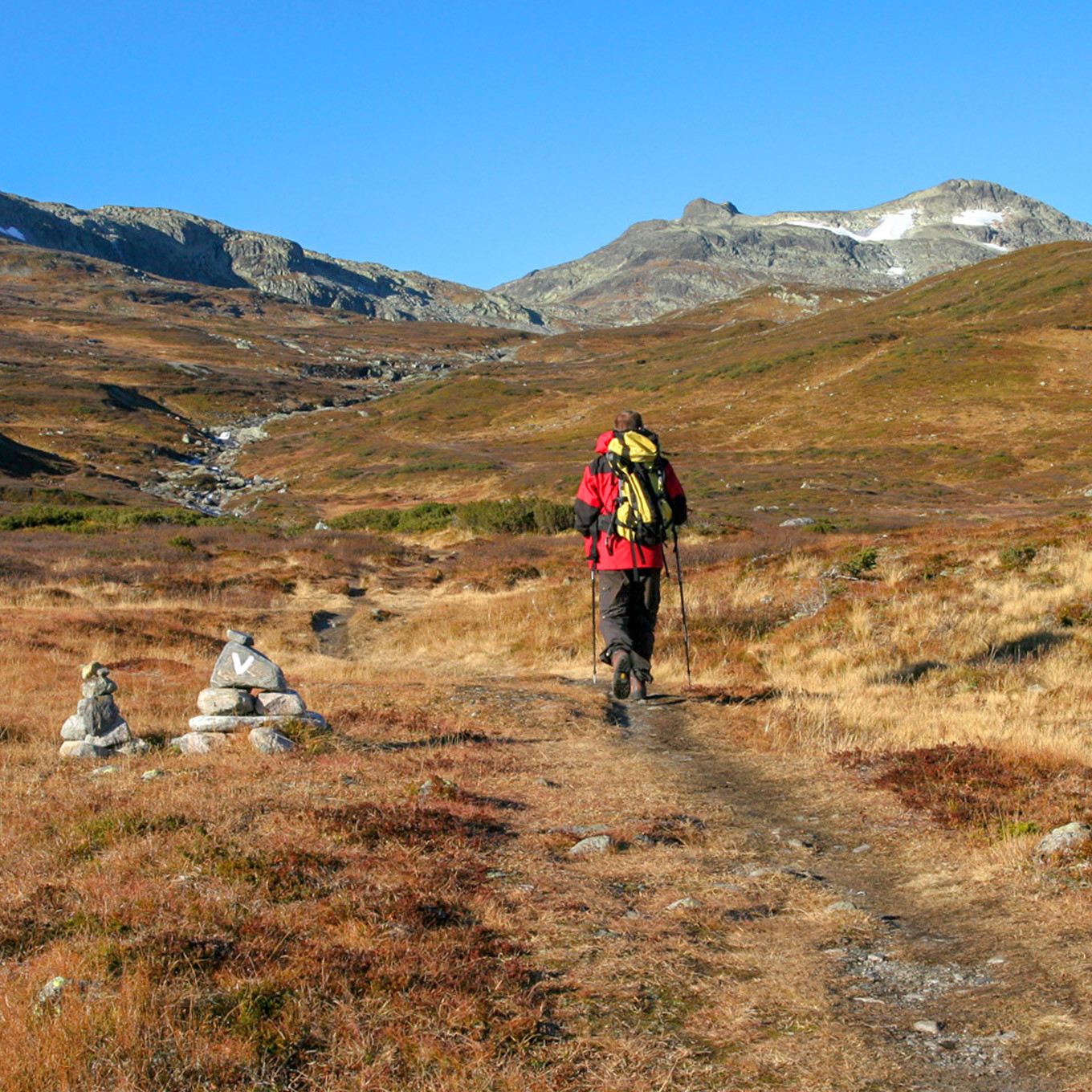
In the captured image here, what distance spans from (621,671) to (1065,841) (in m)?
5.47

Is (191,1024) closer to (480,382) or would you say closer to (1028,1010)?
(1028,1010)

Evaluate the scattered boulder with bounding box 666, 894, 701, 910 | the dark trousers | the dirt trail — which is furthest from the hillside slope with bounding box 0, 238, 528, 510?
the scattered boulder with bounding box 666, 894, 701, 910

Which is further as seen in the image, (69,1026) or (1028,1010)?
(1028,1010)

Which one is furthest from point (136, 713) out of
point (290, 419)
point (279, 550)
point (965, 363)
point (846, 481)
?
point (290, 419)

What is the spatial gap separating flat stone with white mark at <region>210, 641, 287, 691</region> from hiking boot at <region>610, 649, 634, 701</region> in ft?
11.5

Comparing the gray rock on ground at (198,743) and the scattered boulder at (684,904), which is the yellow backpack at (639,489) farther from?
the scattered boulder at (684,904)

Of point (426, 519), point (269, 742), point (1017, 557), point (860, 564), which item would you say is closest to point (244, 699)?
point (269, 742)

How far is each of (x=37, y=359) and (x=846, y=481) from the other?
104987 millimetres

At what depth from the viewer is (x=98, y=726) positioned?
28.3 feet

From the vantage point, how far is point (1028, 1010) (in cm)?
375

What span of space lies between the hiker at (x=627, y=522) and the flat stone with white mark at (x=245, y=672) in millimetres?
3366

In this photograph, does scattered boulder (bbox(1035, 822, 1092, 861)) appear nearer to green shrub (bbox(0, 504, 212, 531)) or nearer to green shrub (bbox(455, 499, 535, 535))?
green shrub (bbox(455, 499, 535, 535))

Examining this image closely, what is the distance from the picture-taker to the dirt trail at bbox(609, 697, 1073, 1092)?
3516mm

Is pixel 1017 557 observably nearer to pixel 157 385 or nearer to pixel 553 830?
pixel 553 830
